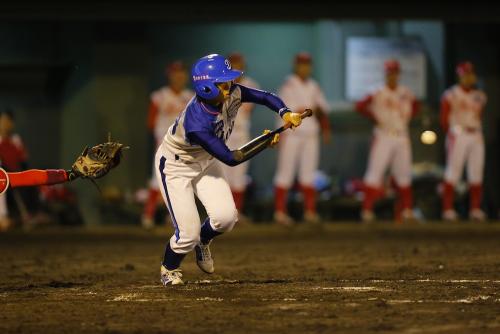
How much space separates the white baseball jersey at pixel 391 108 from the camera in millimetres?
13945

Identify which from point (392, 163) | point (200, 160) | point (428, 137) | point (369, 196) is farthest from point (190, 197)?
point (428, 137)

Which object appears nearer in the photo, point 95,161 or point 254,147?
point 254,147

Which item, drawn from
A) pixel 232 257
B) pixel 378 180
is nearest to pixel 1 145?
pixel 232 257

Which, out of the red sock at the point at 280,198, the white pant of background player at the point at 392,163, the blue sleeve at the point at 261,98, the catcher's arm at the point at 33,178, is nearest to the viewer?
the catcher's arm at the point at 33,178

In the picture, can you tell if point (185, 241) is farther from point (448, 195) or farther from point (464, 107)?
point (464, 107)

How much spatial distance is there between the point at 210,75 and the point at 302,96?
19.9 ft

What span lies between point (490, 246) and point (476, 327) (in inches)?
222

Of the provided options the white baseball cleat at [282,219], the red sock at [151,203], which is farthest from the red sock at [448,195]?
the red sock at [151,203]

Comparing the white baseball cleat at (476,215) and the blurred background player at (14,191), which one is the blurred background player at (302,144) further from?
the blurred background player at (14,191)

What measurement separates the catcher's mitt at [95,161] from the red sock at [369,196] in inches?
252

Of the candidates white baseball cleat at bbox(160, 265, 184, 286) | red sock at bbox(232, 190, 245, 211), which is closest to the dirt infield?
white baseball cleat at bbox(160, 265, 184, 286)

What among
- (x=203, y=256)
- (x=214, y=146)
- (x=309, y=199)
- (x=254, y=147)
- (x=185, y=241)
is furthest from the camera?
(x=309, y=199)

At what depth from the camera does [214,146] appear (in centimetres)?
751

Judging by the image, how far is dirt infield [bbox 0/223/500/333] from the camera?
6.41 m
